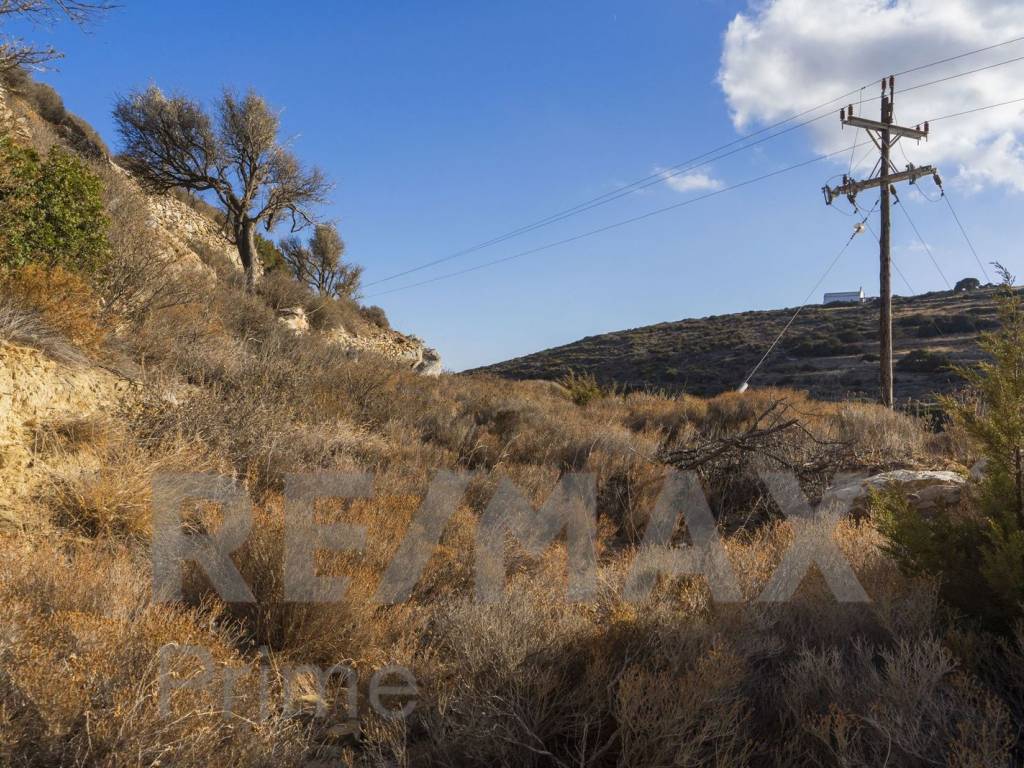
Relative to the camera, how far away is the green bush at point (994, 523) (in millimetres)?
3436

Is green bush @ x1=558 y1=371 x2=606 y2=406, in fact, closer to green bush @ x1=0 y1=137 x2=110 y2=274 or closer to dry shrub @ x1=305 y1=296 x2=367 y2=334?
dry shrub @ x1=305 y1=296 x2=367 y2=334

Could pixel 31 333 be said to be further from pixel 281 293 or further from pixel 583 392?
pixel 281 293

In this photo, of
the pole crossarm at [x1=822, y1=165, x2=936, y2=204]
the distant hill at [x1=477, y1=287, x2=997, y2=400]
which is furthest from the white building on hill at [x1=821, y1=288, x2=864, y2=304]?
the pole crossarm at [x1=822, y1=165, x2=936, y2=204]

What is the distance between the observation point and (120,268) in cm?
845

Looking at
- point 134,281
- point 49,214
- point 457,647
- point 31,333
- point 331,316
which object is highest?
point 331,316

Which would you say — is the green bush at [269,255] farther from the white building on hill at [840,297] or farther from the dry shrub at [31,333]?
the white building on hill at [840,297]

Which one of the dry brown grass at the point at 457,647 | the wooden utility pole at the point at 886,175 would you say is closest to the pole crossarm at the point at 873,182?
the wooden utility pole at the point at 886,175

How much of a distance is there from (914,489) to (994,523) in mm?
3269

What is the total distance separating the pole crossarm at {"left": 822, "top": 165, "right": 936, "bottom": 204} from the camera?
14.1m

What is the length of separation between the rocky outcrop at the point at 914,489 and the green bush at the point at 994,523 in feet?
6.19

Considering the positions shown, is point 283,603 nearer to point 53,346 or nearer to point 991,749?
point 991,749

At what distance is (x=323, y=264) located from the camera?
3130 cm

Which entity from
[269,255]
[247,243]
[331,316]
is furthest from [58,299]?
[269,255]

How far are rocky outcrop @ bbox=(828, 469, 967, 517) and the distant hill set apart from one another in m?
13.2
